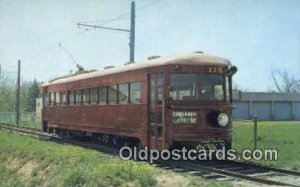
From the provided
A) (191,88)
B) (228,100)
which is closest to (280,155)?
(228,100)

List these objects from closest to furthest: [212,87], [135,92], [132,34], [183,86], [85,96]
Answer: [183,86] → [212,87] → [135,92] → [85,96] → [132,34]

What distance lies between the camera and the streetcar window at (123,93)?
17038 mm

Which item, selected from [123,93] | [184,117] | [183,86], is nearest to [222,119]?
[184,117]

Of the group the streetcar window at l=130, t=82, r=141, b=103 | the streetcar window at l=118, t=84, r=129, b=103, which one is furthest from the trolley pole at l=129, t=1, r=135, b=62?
the streetcar window at l=130, t=82, r=141, b=103

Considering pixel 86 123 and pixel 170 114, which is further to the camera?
pixel 86 123

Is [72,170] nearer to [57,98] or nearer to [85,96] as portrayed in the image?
[85,96]

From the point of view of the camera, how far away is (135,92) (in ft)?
53.7

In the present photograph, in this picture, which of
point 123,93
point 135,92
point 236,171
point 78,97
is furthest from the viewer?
point 78,97

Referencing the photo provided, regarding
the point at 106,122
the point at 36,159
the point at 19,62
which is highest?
the point at 19,62

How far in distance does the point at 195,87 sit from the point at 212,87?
548 mm

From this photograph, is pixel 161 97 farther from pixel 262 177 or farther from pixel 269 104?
pixel 269 104

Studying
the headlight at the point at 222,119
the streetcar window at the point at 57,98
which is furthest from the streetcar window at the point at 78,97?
the headlight at the point at 222,119

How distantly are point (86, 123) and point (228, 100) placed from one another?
7.10 metres

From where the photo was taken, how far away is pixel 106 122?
61.5ft
